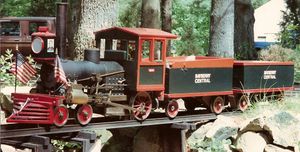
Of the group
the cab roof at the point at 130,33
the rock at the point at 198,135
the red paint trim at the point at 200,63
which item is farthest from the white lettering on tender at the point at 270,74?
the cab roof at the point at 130,33

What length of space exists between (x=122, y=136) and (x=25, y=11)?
1712 centimetres

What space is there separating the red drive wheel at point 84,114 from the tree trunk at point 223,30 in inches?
223

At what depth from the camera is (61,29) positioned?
9.39m

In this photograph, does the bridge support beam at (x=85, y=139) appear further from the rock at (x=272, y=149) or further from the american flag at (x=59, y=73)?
the rock at (x=272, y=149)

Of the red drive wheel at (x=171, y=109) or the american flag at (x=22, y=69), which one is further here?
the red drive wheel at (x=171, y=109)

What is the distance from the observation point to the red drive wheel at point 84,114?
339 inches

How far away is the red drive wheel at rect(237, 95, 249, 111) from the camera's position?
36.7 feet

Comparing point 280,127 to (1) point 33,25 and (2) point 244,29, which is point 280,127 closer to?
(2) point 244,29

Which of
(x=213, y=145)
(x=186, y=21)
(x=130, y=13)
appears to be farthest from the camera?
(x=186, y=21)

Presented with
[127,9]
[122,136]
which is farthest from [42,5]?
[122,136]

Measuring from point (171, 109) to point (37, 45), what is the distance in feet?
9.67

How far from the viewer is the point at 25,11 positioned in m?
27.5

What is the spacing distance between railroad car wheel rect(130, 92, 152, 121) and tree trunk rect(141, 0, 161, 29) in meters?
7.76

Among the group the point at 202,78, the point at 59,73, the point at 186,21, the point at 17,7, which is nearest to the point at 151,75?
the point at 202,78
